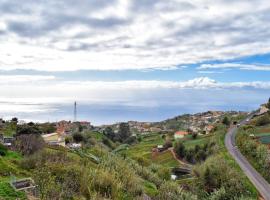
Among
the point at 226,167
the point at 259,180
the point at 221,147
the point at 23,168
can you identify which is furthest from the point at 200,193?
the point at 221,147

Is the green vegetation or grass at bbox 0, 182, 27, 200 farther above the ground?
grass at bbox 0, 182, 27, 200

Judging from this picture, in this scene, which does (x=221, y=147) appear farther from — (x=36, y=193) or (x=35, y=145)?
(x=36, y=193)

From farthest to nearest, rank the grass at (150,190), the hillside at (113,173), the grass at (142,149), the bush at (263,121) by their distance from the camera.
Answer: the bush at (263,121) < the grass at (142,149) < the grass at (150,190) < the hillside at (113,173)

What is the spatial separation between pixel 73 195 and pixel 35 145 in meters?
14.7

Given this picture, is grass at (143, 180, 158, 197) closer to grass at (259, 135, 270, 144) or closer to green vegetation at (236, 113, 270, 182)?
green vegetation at (236, 113, 270, 182)

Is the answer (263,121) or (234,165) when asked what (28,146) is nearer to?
(234,165)

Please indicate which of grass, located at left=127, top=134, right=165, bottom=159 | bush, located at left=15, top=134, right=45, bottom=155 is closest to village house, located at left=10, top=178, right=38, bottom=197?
bush, located at left=15, top=134, right=45, bottom=155

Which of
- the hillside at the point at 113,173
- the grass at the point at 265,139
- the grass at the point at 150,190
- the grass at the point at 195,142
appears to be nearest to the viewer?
the hillside at the point at 113,173

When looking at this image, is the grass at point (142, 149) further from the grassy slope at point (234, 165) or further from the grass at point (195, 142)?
the grassy slope at point (234, 165)

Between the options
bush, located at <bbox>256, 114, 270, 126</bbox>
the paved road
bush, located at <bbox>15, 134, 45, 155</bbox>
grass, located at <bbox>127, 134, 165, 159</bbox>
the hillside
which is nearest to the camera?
the hillside

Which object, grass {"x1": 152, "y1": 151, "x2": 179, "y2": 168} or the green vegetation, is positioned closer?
the green vegetation

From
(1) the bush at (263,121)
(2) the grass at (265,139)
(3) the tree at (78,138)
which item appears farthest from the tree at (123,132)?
(2) the grass at (265,139)

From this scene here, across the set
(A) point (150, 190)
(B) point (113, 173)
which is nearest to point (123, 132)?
(A) point (150, 190)

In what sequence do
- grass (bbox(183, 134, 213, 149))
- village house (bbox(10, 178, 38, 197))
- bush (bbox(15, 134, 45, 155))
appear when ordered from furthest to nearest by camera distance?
grass (bbox(183, 134, 213, 149)) → bush (bbox(15, 134, 45, 155)) → village house (bbox(10, 178, 38, 197))
